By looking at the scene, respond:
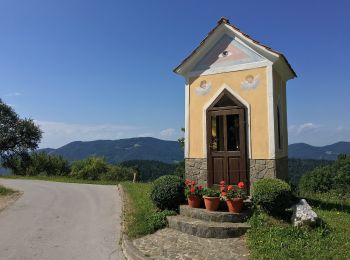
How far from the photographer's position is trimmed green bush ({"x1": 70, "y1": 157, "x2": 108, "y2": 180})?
4169cm

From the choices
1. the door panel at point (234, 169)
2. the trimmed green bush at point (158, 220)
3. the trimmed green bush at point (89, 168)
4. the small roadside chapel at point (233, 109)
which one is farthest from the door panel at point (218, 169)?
the trimmed green bush at point (89, 168)

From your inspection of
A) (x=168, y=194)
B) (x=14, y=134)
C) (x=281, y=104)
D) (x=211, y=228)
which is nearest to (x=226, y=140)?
(x=281, y=104)

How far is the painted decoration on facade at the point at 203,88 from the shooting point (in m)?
12.2

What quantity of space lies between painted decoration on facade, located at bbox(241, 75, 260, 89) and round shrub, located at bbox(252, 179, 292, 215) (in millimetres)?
3625

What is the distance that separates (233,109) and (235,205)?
3719mm

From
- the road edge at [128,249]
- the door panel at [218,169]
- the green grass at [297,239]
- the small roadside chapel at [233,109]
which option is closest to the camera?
the green grass at [297,239]

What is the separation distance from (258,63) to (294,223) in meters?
5.40

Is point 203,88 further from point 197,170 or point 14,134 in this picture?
point 14,134

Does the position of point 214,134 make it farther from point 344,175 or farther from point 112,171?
point 112,171

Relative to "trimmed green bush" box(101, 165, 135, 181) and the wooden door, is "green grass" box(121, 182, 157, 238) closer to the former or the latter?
the wooden door

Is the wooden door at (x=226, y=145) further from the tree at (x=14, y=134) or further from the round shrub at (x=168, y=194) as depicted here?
the tree at (x=14, y=134)

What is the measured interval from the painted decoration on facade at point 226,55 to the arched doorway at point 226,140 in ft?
3.63

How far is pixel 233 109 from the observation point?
457 inches

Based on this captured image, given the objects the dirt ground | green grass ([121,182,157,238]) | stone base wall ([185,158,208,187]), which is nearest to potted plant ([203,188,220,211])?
green grass ([121,182,157,238])
